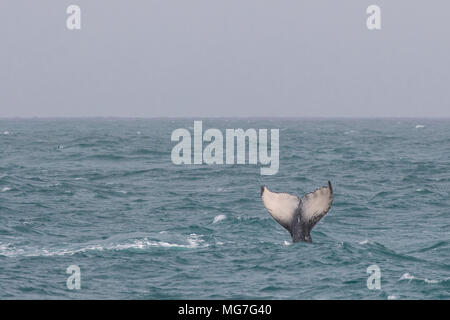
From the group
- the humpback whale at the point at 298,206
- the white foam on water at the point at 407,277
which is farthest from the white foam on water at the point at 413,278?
the humpback whale at the point at 298,206

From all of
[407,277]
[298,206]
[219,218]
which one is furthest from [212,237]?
[298,206]

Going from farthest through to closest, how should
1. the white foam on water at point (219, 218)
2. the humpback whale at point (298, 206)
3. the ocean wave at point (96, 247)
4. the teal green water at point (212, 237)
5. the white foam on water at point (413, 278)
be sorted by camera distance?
the white foam on water at point (219, 218) < the ocean wave at point (96, 247) < the white foam on water at point (413, 278) < the teal green water at point (212, 237) < the humpback whale at point (298, 206)

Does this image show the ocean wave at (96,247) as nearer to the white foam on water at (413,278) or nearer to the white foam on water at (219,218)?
the white foam on water at (219,218)

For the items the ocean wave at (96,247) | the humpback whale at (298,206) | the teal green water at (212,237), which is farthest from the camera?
the ocean wave at (96,247)

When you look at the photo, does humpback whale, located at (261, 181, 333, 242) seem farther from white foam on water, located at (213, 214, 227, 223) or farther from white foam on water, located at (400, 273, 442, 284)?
white foam on water, located at (213, 214, 227, 223)

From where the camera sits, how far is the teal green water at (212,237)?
24703mm

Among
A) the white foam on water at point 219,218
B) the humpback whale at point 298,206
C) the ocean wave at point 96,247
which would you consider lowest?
the white foam on water at point 219,218

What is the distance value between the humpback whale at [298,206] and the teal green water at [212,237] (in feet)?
8.39

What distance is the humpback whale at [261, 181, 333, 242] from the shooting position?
21.3 meters

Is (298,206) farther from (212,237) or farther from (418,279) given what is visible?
(212,237)

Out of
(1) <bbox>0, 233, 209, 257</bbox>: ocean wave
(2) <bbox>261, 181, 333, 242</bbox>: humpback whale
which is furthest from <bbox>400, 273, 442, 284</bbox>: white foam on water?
(1) <bbox>0, 233, 209, 257</bbox>: ocean wave

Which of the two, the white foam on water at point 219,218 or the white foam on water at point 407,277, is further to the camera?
the white foam on water at point 219,218

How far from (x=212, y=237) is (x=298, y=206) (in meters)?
12.2
